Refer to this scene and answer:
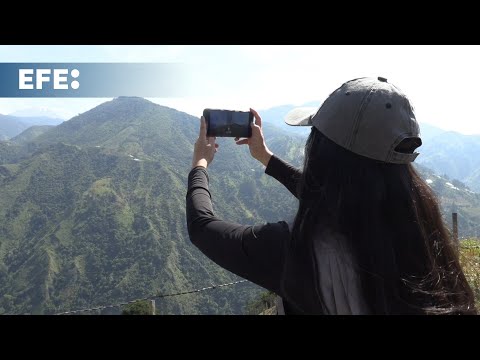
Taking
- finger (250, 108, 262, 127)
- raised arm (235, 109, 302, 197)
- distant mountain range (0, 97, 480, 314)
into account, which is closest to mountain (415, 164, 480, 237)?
distant mountain range (0, 97, 480, 314)

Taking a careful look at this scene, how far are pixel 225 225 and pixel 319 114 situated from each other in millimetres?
405

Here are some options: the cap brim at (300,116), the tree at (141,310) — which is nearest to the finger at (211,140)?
the cap brim at (300,116)

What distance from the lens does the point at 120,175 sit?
449 ft

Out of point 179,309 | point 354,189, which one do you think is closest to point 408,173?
point 354,189

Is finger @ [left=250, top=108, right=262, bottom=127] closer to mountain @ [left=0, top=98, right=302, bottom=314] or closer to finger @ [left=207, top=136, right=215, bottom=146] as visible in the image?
finger @ [left=207, top=136, right=215, bottom=146]

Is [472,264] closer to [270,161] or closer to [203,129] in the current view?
[270,161]

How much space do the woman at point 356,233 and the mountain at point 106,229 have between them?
72.0 meters

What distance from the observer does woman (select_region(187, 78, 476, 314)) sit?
1006mm

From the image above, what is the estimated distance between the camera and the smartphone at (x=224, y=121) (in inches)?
62.8

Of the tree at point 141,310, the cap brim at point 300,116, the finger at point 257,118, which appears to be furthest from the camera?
the finger at point 257,118

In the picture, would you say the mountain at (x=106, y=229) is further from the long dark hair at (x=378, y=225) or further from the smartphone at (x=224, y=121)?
the long dark hair at (x=378, y=225)

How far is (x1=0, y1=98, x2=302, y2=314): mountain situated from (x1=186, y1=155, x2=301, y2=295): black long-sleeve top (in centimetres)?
7190

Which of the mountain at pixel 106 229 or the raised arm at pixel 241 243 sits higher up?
the raised arm at pixel 241 243
